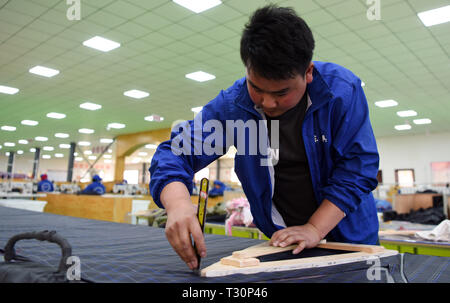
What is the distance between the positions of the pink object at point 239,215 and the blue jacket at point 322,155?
2.52 metres

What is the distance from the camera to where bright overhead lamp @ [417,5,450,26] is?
15.7 feet

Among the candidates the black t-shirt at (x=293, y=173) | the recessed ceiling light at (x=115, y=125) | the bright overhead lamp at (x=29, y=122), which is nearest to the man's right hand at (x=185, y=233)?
the black t-shirt at (x=293, y=173)

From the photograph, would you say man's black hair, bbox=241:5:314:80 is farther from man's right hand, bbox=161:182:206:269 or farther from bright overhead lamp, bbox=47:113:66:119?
bright overhead lamp, bbox=47:113:66:119

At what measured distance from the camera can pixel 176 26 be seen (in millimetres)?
5461

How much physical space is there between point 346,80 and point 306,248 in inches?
21.3

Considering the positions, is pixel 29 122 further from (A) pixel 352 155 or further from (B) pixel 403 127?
(A) pixel 352 155

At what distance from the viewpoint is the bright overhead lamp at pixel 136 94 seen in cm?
908

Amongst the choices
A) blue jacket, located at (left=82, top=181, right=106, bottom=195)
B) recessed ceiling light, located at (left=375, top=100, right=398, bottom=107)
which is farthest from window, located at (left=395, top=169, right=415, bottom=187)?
blue jacket, located at (left=82, top=181, right=106, bottom=195)

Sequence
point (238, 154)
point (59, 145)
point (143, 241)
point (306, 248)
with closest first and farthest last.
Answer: point (306, 248)
point (238, 154)
point (143, 241)
point (59, 145)

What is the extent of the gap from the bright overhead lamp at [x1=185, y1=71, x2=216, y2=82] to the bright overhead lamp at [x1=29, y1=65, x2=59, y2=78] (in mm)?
3006

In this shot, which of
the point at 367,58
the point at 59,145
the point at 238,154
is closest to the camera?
the point at 238,154

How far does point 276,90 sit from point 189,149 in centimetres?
37

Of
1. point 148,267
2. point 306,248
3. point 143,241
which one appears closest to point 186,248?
point 148,267

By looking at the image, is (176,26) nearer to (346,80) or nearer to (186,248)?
(346,80)
